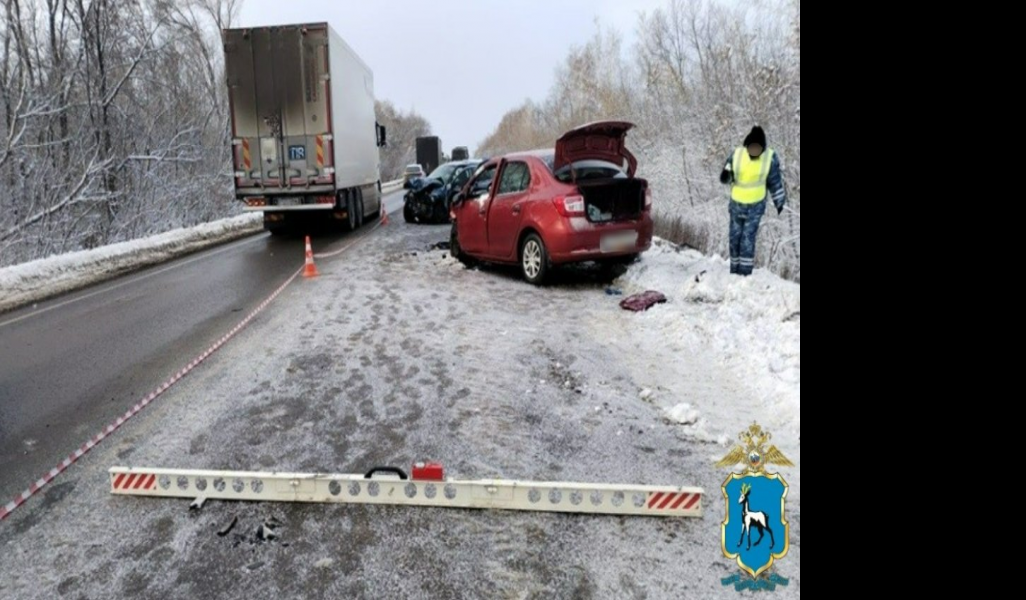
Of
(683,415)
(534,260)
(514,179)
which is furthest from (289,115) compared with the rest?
(683,415)

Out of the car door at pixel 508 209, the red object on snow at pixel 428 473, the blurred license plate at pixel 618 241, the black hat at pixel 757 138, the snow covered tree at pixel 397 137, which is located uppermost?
the snow covered tree at pixel 397 137

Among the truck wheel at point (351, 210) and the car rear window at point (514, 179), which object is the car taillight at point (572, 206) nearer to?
the car rear window at point (514, 179)

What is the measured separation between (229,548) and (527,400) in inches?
89.8

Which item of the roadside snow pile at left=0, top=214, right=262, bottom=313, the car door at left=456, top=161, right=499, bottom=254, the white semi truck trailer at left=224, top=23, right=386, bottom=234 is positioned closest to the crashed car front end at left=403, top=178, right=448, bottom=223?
the white semi truck trailer at left=224, top=23, right=386, bottom=234

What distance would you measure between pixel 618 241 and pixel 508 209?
165cm

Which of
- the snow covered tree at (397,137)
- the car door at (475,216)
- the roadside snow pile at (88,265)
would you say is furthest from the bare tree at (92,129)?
the snow covered tree at (397,137)

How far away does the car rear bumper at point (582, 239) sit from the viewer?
26.9 ft

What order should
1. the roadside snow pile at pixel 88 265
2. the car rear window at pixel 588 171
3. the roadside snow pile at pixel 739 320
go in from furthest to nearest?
the roadside snow pile at pixel 88 265
the car rear window at pixel 588 171
the roadside snow pile at pixel 739 320

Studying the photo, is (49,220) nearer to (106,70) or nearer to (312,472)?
(106,70)

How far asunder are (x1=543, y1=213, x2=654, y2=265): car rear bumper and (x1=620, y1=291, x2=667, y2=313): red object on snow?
0.88 metres

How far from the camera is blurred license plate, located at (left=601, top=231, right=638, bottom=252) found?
831 centimetres

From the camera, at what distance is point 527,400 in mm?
4840

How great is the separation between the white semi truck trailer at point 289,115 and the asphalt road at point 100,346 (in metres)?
3.02
